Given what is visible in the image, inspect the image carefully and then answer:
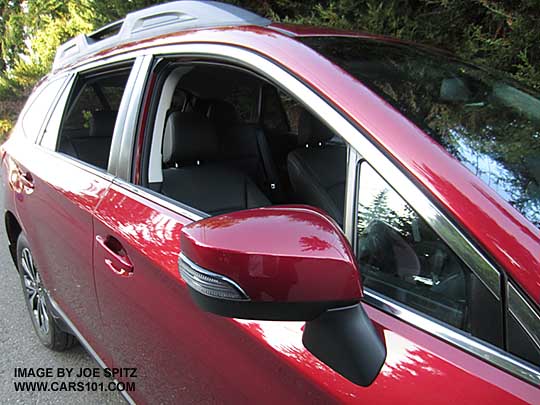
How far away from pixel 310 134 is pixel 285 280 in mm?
1546

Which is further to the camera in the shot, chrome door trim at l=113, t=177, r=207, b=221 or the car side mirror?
chrome door trim at l=113, t=177, r=207, b=221

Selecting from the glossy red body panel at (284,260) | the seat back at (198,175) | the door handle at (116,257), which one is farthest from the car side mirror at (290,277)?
the seat back at (198,175)

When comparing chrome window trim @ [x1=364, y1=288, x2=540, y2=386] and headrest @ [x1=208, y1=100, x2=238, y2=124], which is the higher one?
headrest @ [x1=208, y1=100, x2=238, y2=124]

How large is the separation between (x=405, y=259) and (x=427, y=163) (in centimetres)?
24

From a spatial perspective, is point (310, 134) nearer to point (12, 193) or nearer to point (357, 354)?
point (357, 354)

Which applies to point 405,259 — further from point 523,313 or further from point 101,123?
point 101,123

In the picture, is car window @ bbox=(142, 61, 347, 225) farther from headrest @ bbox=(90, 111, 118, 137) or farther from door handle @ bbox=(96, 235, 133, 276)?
headrest @ bbox=(90, 111, 118, 137)

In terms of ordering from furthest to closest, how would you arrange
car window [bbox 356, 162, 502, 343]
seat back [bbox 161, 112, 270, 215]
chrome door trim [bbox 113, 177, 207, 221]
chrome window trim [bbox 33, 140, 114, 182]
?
seat back [bbox 161, 112, 270, 215]
chrome window trim [bbox 33, 140, 114, 182]
chrome door trim [bbox 113, 177, 207, 221]
car window [bbox 356, 162, 502, 343]

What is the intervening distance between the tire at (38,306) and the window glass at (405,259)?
2.12m

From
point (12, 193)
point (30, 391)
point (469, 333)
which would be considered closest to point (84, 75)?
point (12, 193)

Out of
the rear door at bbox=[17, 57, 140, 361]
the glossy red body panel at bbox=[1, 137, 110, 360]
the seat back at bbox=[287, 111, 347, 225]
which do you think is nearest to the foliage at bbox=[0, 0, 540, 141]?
the seat back at bbox=[287, 111, 347, 225]

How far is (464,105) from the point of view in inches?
51.7

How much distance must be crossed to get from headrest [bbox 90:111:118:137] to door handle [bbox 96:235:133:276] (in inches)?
58.4

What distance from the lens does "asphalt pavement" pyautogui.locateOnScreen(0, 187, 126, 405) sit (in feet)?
7.91
